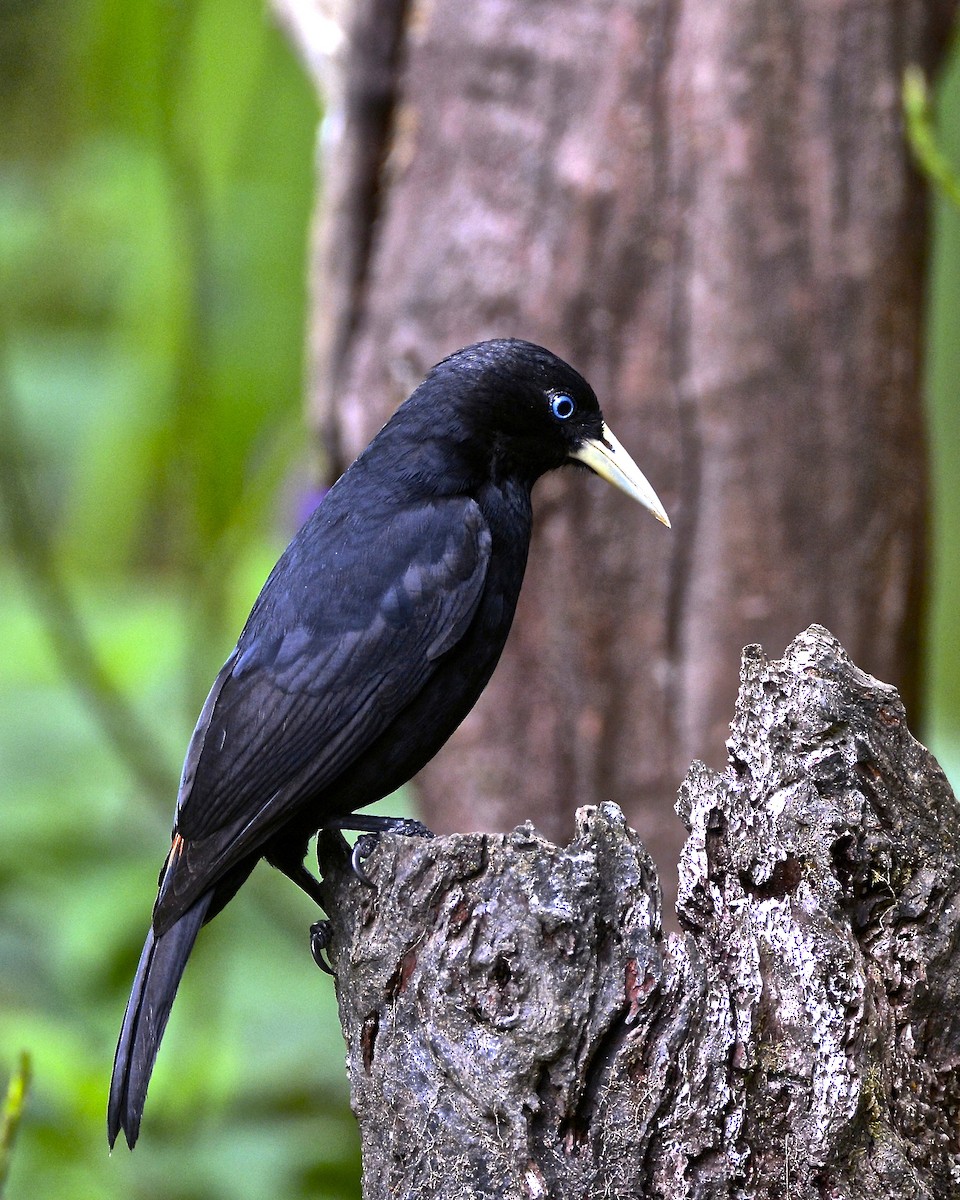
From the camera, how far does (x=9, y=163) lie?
8461 millimetres

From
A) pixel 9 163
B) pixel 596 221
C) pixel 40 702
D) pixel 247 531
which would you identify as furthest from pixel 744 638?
pixel 9 163

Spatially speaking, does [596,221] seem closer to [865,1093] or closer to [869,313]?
[869,313]

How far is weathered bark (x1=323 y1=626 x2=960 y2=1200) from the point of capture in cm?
179

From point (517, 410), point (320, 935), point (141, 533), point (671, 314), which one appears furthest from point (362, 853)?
point (141, 533)

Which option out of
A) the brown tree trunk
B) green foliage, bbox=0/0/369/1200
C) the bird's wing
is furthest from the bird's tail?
the brown tree trunk

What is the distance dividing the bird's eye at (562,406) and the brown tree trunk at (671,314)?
979 mm

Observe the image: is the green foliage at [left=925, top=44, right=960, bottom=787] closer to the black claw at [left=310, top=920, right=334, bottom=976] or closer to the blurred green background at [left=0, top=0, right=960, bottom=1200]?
the blurred green background at [left=0, top=0, right=960, bottom=1200]

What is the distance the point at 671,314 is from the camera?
3.96 meters

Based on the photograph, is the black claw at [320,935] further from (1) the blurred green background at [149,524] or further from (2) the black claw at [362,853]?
(1) the blurred green background at [149,524]

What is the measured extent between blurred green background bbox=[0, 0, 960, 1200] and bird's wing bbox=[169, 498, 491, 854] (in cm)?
126

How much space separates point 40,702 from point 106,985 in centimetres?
192

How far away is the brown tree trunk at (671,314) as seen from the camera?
389 cm

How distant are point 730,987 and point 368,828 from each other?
40.8 inches

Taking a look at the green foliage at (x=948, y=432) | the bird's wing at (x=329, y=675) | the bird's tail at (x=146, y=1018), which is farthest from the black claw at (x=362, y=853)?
the green foliage at (x=948, y=432)
